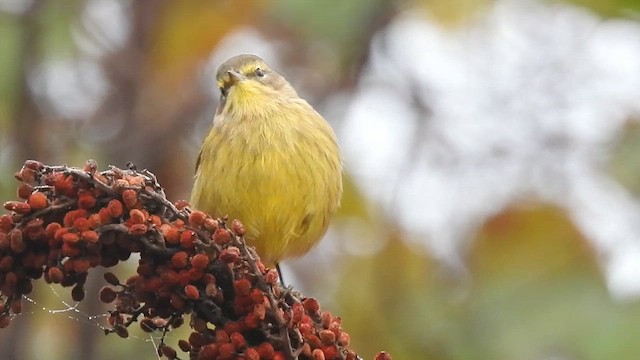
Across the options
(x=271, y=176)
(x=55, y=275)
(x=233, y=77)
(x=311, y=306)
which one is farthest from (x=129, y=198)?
(x=233, y=77)

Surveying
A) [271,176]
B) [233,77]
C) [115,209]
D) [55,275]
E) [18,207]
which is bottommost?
[55,275]

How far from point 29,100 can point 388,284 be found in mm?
1888

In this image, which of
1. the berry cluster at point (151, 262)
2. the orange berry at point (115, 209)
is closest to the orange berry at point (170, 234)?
the berry cluster at point (151, 262)

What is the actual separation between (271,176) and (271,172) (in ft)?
0.07

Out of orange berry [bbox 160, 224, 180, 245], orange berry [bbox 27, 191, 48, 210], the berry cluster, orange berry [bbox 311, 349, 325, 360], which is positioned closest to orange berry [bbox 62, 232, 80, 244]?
the berry cluster

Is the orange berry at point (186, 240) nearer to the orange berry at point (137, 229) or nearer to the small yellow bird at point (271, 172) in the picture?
the orange berry at point (137, 229)

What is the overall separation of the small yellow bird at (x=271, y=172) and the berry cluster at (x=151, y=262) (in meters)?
1.53

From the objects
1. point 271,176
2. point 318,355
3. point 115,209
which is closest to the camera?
point 115,209

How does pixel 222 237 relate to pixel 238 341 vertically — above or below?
above

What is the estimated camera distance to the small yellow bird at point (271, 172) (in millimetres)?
4773

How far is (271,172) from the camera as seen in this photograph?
482 cm

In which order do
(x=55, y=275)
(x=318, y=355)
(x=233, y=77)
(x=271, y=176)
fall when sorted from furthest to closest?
1. (x=233, y=77)
2. (x=271, y=176)
3. (x=318, y=355)
4. (x=55, y=275)

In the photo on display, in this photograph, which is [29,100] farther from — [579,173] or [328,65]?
[579,173]

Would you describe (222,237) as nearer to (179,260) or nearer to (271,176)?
(179,260)
